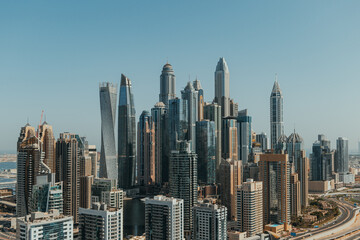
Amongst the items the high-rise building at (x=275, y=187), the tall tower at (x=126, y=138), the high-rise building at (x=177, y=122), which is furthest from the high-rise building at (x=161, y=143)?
the high-rise building at (x=275, y=187)

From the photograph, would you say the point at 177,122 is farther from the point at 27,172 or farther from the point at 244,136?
the point at 27,172

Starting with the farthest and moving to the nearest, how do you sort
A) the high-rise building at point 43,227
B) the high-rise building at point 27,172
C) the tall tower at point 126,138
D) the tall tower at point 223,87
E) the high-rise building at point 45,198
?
the tall tower at point 223,87
the tall tower at point 126,138
the high-rise building at point 27,172
the high-rise building at point 45,198
the high-rise building at point 43,227

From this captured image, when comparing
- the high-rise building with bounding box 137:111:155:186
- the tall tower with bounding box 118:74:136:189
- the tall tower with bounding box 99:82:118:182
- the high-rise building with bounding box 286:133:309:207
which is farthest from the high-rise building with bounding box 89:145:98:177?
the high-rise building with bounding box 286:133:309:207

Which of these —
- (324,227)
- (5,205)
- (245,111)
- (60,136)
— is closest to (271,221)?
(324,227)

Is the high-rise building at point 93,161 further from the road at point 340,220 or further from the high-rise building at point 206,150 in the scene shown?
the road at point 340,220

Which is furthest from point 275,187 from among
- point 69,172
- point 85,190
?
point 69,172

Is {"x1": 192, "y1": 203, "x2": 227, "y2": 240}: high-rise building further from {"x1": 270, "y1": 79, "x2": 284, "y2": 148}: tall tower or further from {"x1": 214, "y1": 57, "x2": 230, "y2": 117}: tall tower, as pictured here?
{"x1": 270, "y1": 79, "x2": 284, "y2": 148}: tall tower

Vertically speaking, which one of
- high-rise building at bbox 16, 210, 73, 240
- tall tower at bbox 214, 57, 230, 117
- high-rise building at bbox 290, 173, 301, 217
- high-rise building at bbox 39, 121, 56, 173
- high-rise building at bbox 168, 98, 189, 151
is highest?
tall tower at bbox 214, 57, 230, 117

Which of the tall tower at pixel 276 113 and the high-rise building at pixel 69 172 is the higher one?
the tall tower at pixel 276 113
